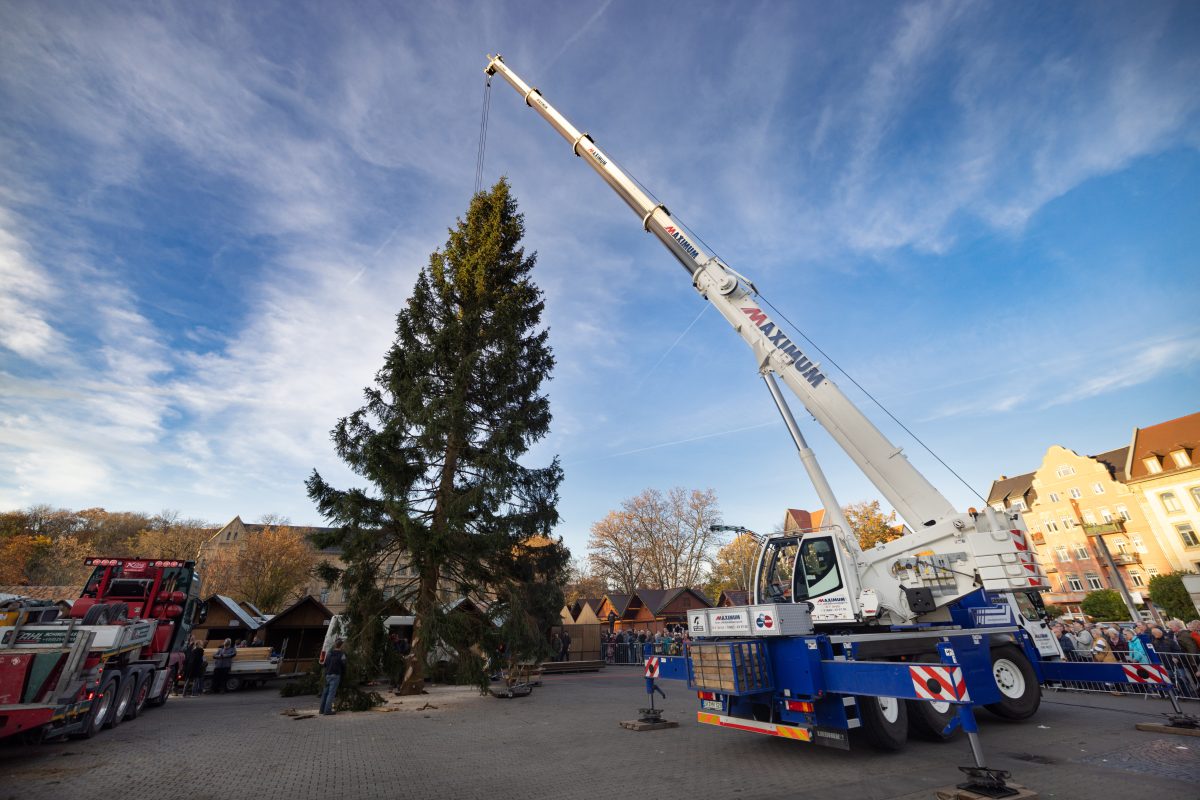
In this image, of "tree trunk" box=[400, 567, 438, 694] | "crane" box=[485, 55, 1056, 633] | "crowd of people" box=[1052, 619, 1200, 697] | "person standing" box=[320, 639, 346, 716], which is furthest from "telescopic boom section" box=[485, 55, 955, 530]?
"person standing" box=[320, 639, 346, 716]

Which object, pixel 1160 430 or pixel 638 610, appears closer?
pixel 638 610

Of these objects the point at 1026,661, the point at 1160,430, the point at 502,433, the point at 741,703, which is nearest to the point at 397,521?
the point at 502,433

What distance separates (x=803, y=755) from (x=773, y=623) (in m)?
1.93

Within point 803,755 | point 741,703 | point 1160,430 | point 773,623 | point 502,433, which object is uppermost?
point 1160,430

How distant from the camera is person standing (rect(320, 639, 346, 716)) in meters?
11.6

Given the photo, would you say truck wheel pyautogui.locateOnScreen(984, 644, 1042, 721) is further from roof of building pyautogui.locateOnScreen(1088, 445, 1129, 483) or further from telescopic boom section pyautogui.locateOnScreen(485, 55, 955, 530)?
roof of building pyautogui.locateOnScreen(1088, 445, 1129, 483)

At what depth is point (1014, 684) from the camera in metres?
8.88

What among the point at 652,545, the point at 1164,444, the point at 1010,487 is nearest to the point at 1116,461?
the point at 1164,444

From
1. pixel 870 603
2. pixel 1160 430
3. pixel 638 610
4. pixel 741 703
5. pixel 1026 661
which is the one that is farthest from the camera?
pixel 1160 430

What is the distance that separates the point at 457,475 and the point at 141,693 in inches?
325

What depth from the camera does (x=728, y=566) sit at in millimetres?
54062

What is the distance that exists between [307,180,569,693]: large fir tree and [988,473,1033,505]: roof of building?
60.3 meters

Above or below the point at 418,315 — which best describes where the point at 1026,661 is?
below

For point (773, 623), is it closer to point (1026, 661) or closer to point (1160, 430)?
point (1026, 661)
